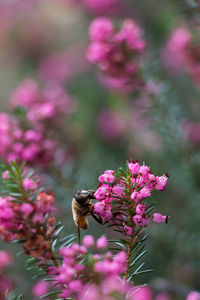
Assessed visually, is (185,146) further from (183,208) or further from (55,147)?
(55,147)

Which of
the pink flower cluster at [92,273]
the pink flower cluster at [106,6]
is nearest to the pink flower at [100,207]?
the pink flower cluster at [92,273]

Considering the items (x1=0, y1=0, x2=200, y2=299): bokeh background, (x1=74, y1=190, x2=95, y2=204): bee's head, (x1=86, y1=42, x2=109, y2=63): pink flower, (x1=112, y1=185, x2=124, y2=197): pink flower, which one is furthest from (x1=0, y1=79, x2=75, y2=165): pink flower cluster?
(x1=112, y1=185, x2=124, y2=197): pink flower

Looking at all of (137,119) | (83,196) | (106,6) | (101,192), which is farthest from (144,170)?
(106,6)

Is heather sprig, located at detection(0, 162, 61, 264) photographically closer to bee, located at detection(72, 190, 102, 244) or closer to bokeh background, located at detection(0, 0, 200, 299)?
bee, located at detection(72, 190, 102, 244)

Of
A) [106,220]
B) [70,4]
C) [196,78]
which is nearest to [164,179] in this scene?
[106,220]

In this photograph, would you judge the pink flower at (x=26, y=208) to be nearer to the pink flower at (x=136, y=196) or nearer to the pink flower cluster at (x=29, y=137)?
the pink flower at (x=136, y=196)

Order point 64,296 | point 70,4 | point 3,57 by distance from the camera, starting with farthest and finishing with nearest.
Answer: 1. point 3,57
2. point 70,4
3. point 64,296
